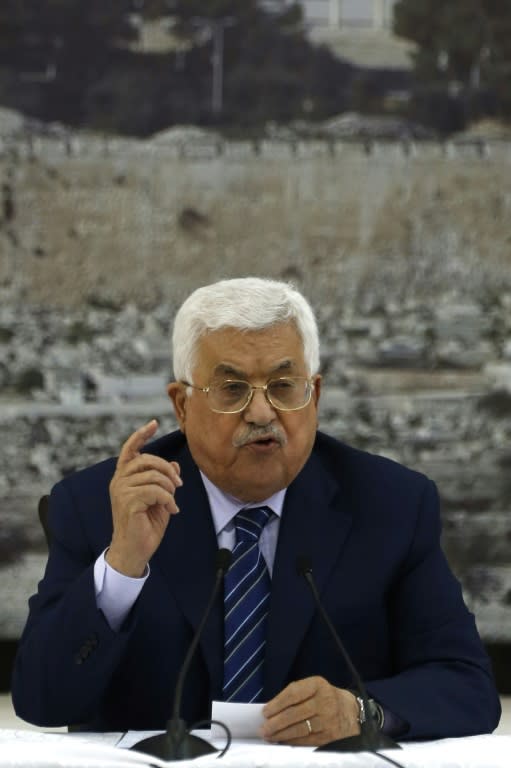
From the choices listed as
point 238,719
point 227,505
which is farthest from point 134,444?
point 238,719

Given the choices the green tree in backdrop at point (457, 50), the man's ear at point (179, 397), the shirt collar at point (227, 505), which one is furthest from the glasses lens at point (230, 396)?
the green tree in backdrop at point (457, 50)

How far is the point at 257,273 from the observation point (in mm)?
A: 4508

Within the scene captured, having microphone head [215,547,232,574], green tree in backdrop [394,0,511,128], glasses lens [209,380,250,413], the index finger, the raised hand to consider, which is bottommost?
microphone head [215,547,232,574]

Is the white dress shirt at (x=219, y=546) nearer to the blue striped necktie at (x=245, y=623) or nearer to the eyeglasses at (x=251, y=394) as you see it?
the blue striped necktie at (x=245, y=623)

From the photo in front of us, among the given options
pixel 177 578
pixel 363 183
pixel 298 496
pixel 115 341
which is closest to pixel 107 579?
pixel 177 578

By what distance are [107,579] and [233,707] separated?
30cm

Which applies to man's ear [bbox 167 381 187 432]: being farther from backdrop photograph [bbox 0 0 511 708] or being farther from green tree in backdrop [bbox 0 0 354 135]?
green tree in backdrop [bbox 0 0 354 135]

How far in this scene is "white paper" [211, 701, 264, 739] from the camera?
188 cm

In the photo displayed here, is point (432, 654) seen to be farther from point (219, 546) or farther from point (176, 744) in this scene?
point (176, 744)

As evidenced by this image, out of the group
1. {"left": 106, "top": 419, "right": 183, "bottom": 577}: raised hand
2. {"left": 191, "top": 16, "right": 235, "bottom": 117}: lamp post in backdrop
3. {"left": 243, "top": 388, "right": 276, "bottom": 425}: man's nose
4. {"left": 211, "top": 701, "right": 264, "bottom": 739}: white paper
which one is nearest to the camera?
{"left": 211, "top": 701, "right": 264, "bottom": 739}: white paper

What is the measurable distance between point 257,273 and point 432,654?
2492mm

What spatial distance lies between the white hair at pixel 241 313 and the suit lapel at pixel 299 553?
260mm

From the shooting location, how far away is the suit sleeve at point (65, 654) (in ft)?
6.66

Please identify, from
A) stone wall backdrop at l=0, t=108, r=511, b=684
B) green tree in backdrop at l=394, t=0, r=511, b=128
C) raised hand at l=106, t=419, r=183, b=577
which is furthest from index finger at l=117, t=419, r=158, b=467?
green tree in backdrop at l=394, t=0, r=511, b=128
